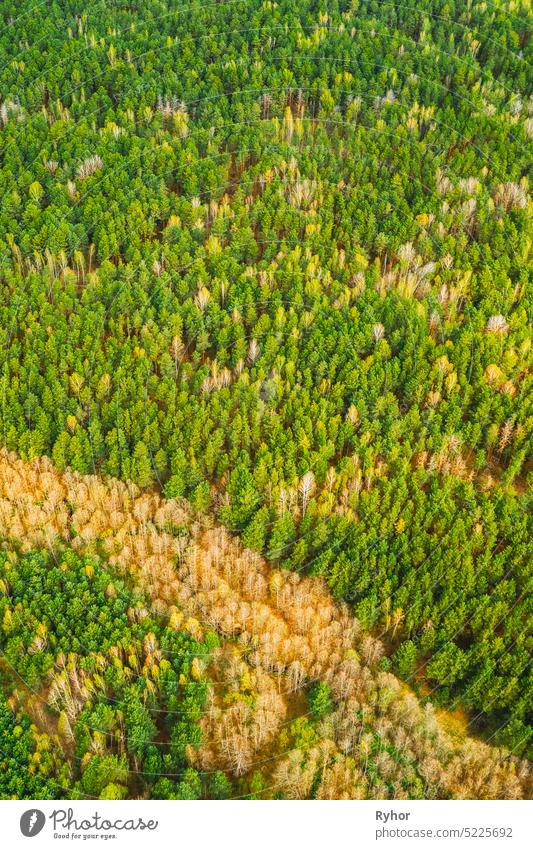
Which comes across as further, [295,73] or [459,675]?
[295,73]

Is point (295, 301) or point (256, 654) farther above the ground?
point (295, 301)

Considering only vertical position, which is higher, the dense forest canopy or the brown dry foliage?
the dense forest canopy

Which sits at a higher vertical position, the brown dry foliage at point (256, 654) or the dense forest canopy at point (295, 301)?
the dense forest canopy at point (295, 301)

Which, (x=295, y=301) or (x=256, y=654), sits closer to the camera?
Result: (x=256, y=654)

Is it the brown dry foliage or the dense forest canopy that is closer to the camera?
the brown dry foliage

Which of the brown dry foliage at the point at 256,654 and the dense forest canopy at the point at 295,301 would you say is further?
the dense forest canopy at the point at 295,301

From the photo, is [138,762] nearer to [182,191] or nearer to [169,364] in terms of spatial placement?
[169,364]
